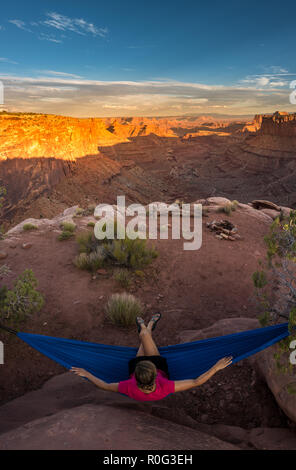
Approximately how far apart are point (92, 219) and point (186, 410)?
9.04 m

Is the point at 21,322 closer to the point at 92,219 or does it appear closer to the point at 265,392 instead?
the point at 265,392

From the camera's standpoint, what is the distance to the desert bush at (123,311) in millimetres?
5047

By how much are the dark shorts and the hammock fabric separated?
0.11 metres

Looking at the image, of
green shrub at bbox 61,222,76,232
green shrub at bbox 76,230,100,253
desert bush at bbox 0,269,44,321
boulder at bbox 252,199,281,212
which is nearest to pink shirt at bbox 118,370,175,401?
desert bush at bbox 0,269,44,321

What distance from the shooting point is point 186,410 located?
3.27 m

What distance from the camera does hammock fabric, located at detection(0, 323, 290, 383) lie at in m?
2.99

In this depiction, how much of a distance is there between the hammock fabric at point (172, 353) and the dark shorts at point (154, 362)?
112mm

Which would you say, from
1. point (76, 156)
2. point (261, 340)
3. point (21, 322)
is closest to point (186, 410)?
point (261, 340)

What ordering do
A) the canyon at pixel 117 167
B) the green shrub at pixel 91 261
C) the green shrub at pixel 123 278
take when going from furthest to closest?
1. the canyon at pixel 117 167
2. the green shrub at pixel 91 261
3. the green shrub at pixel 123 278

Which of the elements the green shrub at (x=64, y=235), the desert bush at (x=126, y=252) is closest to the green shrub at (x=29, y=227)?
the green shrub at (x=64, y=235)

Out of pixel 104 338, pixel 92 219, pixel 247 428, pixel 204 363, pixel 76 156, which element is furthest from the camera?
pixel 76 156

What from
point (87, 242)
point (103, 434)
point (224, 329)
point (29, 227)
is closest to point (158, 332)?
point (224, 329)

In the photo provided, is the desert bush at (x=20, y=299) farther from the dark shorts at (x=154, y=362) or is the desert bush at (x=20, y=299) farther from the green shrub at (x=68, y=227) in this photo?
the green shrub at (x=68, y=227)

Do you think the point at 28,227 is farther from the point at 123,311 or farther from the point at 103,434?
the point at 103,434
